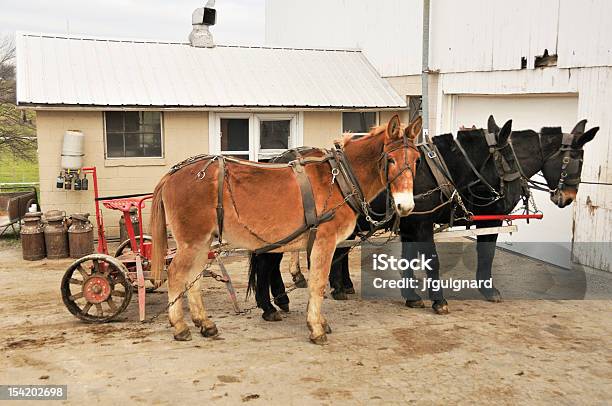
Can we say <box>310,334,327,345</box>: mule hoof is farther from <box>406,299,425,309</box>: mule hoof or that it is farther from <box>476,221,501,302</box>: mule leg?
<box>476,221,501,302</box>: mule leg

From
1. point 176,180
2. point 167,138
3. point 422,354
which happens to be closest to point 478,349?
point 422,354

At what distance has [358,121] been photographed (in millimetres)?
12930

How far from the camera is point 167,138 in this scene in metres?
11.4

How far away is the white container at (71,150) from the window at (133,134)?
2.18 ft

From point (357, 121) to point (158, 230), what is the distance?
293 inches

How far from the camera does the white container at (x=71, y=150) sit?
10.5 metres

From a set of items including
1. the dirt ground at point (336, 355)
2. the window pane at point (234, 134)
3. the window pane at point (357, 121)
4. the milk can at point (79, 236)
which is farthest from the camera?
the window pane at point (357, 121)

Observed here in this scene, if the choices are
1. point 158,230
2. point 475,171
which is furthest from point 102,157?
point 475,171

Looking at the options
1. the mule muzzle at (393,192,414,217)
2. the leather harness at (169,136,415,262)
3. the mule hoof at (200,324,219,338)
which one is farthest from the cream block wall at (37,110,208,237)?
the mule muzzle at (393,192,414,217)

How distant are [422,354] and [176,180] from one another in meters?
2.93

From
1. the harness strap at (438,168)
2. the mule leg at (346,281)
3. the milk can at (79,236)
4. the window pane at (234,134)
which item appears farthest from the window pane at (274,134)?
the harness strap at (438,168)

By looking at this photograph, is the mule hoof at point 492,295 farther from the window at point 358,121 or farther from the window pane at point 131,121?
the window pane at point 131,121

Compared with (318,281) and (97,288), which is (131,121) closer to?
(97,288)

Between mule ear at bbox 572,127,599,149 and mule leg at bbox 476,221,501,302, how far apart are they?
4.26ft
